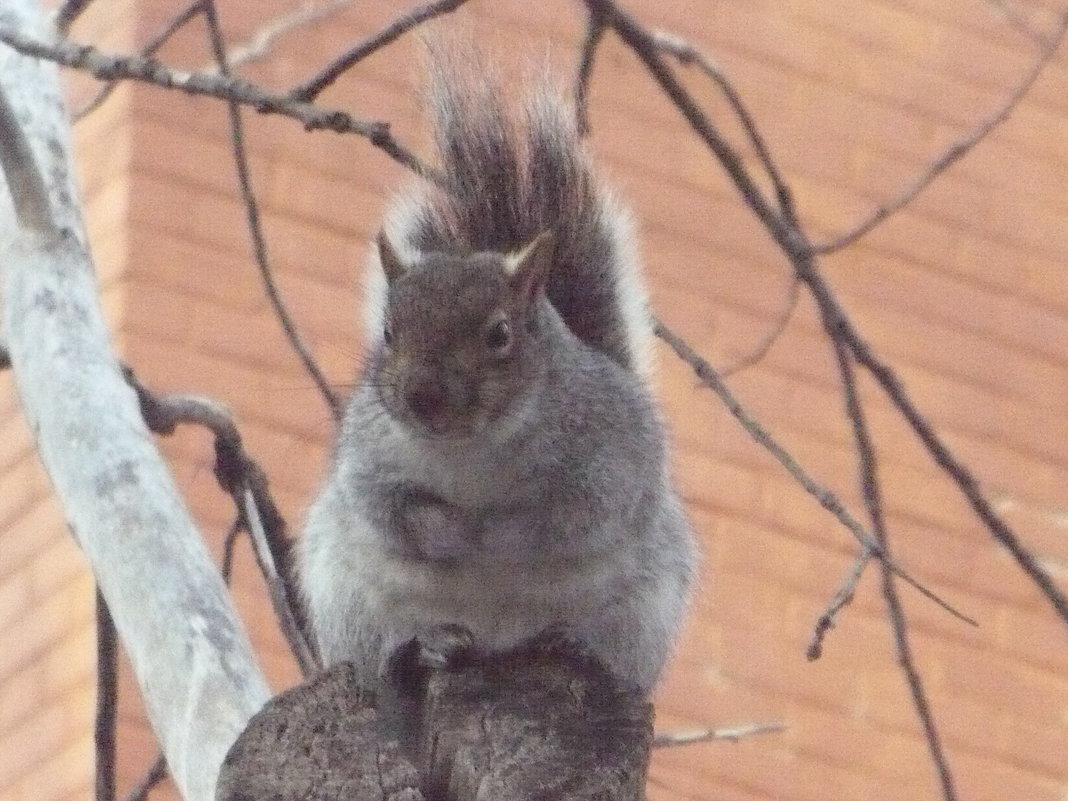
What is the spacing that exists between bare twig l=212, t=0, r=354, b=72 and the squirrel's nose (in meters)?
1.55

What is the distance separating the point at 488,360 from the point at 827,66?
2224 millimetres

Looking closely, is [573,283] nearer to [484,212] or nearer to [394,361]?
[484,212]

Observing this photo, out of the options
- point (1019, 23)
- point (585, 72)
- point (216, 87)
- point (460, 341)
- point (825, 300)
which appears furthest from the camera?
point (1019, 23)

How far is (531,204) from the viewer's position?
183 centimetres

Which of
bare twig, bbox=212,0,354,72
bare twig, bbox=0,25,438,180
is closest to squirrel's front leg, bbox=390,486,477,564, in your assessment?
bare twig, bbox=0,25,438,180

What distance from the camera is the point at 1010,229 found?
379 cm

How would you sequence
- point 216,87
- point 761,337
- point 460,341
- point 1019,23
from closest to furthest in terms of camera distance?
point 216,87
point 460,341
point 1019,23
point 761,337

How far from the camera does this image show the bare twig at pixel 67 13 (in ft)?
6.24

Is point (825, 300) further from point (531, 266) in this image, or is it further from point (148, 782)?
point (148, 782)

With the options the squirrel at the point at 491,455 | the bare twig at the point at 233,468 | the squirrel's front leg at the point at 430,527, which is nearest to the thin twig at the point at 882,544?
the squirrel at the point at 491,455

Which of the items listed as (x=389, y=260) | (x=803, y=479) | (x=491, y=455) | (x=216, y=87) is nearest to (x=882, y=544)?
(x=803, y=479)

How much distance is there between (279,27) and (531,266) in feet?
5.35

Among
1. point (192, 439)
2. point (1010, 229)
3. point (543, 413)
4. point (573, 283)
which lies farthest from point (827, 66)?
point (543, 413)

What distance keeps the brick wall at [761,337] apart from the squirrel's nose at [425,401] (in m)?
1.46
